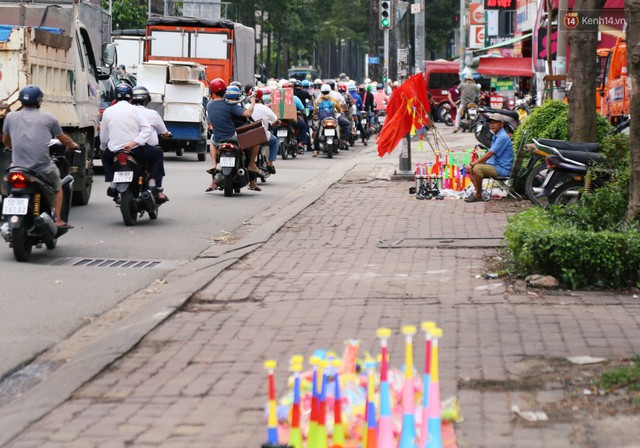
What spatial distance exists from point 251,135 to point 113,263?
658 centimetres

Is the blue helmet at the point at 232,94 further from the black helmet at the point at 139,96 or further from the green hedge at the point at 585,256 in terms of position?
the green hedge at the point at 585,256

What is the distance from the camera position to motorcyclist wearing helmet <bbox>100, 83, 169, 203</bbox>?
562 inches

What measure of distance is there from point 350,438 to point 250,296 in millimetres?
4767

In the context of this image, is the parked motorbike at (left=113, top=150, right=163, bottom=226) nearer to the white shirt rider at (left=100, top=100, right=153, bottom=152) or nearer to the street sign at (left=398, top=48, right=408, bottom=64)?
the white shirt rider at (left=100, top=100, right=153, bottom=152)

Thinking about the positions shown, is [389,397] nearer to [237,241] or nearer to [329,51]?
[237,241]

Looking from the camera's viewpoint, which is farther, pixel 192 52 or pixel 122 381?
pixel 192 52

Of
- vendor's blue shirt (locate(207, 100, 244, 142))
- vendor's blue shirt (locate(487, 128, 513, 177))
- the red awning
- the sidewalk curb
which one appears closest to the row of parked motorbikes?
vendor's blue shirt (locate(487, 128, 513, 177))

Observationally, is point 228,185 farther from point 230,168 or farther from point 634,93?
point 634,93

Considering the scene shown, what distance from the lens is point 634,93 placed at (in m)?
10.0

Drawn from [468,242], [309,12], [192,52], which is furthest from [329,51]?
[468,242]

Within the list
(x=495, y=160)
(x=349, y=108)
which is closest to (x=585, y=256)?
(x=495, y=160)

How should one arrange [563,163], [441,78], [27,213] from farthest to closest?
[441,78] → [563,163] → [27,213]

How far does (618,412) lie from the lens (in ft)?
18.4

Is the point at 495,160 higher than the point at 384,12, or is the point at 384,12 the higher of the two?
the point at 384,12
